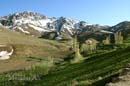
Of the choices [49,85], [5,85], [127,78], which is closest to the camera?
[127,78]

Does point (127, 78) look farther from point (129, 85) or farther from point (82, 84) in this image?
point (82, 84)

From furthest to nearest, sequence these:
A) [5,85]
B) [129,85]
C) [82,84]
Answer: [5,85] → [82,84] → [129,85]

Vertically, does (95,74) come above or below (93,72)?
above

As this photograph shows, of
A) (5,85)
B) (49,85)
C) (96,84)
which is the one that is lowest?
(5,85)

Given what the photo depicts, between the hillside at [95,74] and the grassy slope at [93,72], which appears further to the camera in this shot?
the grassy slope at [93,72]

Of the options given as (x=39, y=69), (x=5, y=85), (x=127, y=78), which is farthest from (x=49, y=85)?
(x=39, y=69)

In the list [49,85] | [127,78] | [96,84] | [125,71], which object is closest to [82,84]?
[96,84]

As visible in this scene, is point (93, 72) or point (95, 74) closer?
point (95, 74)

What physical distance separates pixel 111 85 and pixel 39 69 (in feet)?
391

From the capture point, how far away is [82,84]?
3859 centimetres

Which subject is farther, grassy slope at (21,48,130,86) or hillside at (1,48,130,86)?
grassy slope at (21,48,130,86)

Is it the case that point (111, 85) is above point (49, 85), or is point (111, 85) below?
above

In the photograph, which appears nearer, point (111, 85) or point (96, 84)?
point (111, 85)

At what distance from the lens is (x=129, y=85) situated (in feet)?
86.1
